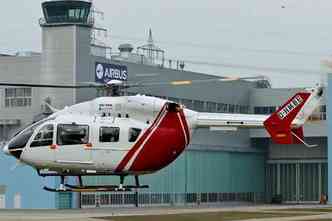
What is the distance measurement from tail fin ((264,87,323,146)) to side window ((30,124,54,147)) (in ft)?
33.7

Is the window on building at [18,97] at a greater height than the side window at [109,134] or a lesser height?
greater

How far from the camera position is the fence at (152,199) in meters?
84.4

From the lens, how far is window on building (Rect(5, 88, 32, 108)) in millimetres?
88625

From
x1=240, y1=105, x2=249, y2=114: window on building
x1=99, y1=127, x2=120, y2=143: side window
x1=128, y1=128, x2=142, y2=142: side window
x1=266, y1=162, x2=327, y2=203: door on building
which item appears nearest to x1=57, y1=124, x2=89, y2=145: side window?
x1=99, y1=127, x2=120, y2=143: side window

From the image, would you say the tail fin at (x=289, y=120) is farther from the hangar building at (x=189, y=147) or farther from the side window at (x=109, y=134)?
the hangar building at (x=189, y=147)

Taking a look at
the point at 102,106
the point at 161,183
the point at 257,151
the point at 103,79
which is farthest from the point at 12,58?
the point at 102,106

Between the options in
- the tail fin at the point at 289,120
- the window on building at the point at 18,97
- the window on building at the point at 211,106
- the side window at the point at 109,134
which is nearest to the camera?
the side window at the point at 109,134

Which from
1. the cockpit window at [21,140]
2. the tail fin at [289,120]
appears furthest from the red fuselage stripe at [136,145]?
the tail fin at [289,120]

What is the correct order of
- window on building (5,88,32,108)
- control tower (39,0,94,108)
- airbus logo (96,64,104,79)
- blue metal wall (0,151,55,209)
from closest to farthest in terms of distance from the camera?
blue metal wall (0,151,55,209) → control tower (39,0,94,108) → airbus logo (96,64,104,79) → window on building (5,88,32,108)

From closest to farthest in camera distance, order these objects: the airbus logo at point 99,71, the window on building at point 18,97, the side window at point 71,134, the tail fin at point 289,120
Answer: the side window at point 71,134 → the tail fin at point 289,120 → the airbus logo at point 99,71 → the window on building at point 18,97

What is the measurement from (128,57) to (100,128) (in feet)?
171

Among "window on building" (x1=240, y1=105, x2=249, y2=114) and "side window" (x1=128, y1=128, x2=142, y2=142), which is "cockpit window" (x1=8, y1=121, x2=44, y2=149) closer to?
"side window" (x1=128, y1=128, x2=142, y2=142)

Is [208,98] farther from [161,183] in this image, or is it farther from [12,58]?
[12,58]

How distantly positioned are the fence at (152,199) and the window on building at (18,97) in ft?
35.2
